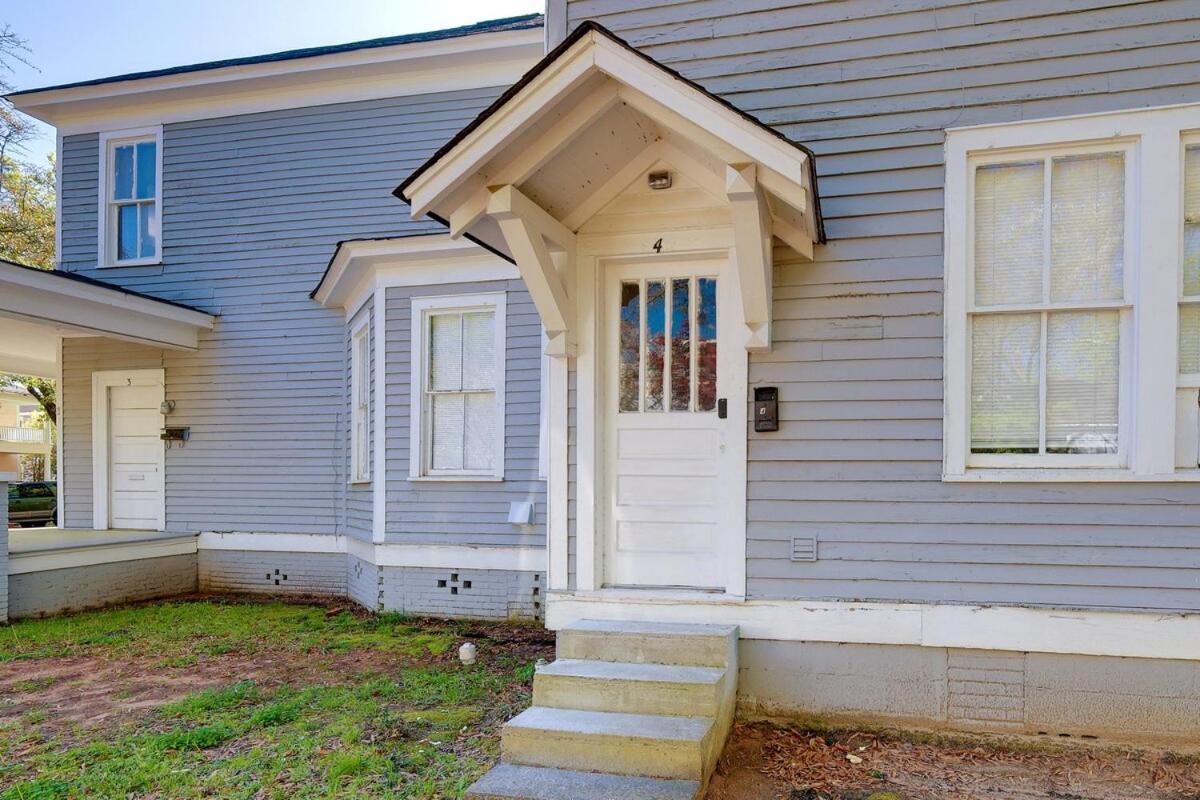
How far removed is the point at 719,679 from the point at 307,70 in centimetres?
730

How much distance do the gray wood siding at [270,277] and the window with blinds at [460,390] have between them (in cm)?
145

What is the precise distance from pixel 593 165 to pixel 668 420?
1.39 metres

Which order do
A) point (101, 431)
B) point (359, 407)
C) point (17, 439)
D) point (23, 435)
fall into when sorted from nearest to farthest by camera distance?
point (359, 407) < point (101, 431) < point (17, 439) < point (23, 435)

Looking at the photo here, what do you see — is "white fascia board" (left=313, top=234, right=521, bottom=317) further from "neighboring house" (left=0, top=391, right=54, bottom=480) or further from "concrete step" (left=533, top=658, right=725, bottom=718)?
"neighboring house" (left=0, top=391, right=54, bottom=480)

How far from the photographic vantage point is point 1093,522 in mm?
3408

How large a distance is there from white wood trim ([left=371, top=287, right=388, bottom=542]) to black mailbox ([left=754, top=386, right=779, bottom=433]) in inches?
156

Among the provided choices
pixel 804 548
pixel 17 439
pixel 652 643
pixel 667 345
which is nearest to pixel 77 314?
pixel 667 345

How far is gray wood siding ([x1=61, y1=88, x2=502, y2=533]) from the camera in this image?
7.67m

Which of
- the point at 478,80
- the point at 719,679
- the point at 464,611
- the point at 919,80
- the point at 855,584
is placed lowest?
the point at 464,611

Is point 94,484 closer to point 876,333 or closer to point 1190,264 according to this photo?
point 876,333

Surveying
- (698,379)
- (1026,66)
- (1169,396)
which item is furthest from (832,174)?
(1169,396)

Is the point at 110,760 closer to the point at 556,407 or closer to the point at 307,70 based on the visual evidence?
the point at 556,407

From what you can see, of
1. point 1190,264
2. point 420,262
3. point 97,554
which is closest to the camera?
point 1190,264

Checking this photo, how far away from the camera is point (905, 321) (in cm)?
364
